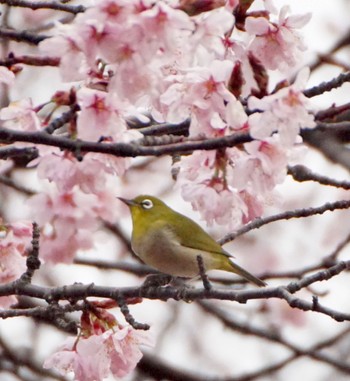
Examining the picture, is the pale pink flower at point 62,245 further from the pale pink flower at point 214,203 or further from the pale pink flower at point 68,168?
the pale pink flower at point 68,168

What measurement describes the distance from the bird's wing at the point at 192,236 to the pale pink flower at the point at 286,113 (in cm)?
201

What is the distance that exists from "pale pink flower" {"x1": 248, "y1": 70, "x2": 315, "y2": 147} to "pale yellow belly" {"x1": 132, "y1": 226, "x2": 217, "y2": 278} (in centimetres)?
191

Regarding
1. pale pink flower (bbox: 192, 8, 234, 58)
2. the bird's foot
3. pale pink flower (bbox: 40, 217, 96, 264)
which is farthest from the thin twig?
pale pink flower (bbox: 40, 217, 96, 264)

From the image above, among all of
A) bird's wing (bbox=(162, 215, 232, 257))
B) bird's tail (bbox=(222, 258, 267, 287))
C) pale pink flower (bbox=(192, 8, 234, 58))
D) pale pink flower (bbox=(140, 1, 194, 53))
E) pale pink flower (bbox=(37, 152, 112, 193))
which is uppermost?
pale pink flower (bbox=(140, 1, 194, 53))

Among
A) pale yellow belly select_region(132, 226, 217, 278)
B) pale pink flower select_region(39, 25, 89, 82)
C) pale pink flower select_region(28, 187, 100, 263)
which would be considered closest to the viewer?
pale pink flower select_region(39, 25, 89, 82)

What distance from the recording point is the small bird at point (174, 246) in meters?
4.39

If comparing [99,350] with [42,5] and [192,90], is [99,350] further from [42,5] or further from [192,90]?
[42,5]

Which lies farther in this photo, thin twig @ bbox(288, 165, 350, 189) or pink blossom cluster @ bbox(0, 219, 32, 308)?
pink blossom cluster @ bbox(0, 219, 32, 308)

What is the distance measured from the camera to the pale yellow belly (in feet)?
14.3

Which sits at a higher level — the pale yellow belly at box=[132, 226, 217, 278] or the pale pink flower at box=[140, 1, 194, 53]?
the pale pink flower at box=[140, 1, 194, 53]

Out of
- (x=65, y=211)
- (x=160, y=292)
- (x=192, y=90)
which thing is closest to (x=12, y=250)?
(x=65, y=211)

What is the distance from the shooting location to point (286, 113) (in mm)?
2449

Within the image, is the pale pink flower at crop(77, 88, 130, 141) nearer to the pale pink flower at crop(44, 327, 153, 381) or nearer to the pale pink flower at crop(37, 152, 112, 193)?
the pale pink flower at crop(37, 152, 112, 193)

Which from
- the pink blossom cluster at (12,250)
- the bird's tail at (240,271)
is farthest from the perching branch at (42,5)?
the bird's tail at (240,271)
